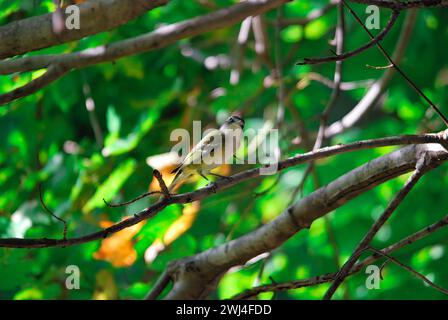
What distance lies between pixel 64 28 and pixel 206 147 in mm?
1378

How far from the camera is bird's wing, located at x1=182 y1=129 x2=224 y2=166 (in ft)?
13.3

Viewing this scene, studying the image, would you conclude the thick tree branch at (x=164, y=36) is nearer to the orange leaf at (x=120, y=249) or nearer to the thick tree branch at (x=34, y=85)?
the thick tree branch at (x=34, y=85)

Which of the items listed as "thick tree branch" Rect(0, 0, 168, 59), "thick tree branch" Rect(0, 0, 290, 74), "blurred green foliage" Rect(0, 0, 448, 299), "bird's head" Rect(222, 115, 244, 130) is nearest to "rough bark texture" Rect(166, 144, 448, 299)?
"blurred green foliage" Rect(0, 0, 448, 299)

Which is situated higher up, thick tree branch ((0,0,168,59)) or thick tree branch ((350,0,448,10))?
thick tree branch ((0,0,168,59))

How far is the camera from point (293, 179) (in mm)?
6453

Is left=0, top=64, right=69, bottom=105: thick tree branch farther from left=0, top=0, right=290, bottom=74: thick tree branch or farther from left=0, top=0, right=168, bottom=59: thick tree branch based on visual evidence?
left=0, top=0, right=168, bottom=59: thick tree branch

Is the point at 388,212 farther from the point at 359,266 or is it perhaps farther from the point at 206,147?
the point at 206,147

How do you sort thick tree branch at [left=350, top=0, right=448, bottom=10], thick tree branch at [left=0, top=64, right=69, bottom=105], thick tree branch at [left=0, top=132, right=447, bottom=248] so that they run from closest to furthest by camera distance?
thick tree branch at [left=350, top=0, right=448, bottom=10], thick tree branch at [left=0, top=132, right=447, bottom=248], thick tree branch at [left=0, top=64, right=69, bottom=105]

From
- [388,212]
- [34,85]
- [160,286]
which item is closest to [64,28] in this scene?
[34,85]

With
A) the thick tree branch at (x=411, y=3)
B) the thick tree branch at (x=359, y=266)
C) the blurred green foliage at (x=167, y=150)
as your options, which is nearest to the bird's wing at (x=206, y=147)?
the blurred green foliage at (x=167, y=150)

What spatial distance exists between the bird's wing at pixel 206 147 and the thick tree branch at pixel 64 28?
1.22 metres

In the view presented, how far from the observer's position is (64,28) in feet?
9.90
